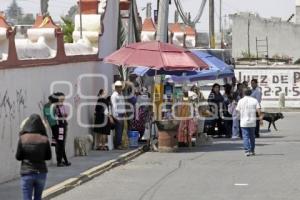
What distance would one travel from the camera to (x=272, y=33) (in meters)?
68.6

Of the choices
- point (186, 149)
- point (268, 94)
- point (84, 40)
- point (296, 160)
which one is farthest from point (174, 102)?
point (268, 94)

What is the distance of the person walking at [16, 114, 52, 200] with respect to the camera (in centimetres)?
951

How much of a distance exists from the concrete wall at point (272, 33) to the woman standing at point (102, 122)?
161ft

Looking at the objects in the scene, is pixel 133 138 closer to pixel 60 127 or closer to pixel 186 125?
pixel 186 125

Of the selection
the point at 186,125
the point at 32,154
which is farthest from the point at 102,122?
the point at 32,154

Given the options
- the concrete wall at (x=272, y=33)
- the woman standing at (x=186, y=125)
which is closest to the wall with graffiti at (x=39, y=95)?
the woman standing at (x=186, y=125)

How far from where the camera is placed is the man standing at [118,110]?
20500 millimetres

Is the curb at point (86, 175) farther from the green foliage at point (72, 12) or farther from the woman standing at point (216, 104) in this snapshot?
the green foliage at point (72, 12)

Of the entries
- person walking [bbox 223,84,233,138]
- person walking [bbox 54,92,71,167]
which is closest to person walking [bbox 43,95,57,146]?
person walking [bbox 54,92,71,167]

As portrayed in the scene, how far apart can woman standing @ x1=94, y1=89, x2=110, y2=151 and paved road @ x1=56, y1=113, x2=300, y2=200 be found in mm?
1254

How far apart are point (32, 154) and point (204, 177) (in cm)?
623

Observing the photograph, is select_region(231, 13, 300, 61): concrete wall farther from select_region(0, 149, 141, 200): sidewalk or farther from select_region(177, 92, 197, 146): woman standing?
select_region(0, 149, 141, 200): sidewalk

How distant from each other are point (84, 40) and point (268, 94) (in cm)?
2775

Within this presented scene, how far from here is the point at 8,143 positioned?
1405 centimetres
